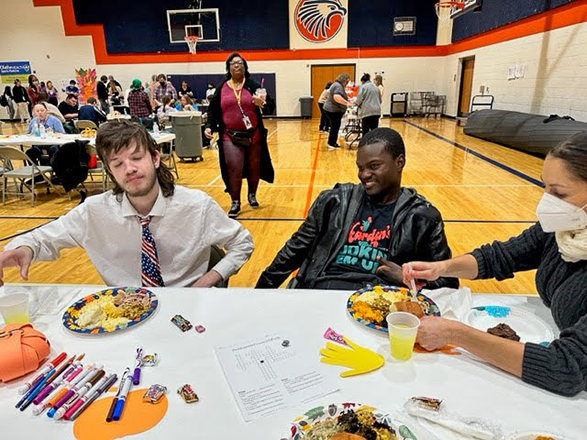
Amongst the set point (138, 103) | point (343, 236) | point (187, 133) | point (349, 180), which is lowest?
point (349, 180)

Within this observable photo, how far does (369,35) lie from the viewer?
593 inches

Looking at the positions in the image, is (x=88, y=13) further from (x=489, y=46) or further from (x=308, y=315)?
(x=308, y=315)

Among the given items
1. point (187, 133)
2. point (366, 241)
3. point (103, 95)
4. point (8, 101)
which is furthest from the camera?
point (8, 101)

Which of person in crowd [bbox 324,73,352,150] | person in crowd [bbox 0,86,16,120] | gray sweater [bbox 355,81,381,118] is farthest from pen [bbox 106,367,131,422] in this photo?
person in crowd [bbox 0,86,16,120]

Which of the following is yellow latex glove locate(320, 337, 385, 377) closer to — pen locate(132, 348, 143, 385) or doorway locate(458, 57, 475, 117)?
pen locate(132, 348, 143, 385)

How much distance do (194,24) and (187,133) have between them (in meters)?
9.11

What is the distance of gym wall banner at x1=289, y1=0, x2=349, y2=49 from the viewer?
48.2 feet

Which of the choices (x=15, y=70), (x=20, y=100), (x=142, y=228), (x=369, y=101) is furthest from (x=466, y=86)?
(x=15, y=70)

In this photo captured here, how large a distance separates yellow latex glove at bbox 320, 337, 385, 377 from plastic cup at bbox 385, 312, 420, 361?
1.8 inches

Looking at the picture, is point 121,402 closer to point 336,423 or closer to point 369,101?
point 336,423

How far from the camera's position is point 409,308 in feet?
3.78

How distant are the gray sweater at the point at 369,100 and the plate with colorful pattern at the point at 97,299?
304 inches

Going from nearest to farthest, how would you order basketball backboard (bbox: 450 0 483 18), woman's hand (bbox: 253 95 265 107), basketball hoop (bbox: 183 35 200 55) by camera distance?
1. woman's hand (bbox: 253 95 265 107)
2. basketball backboard (bbox: 450 0 483 18)
3. basketball hoop (bbox: 183 35 200 55)

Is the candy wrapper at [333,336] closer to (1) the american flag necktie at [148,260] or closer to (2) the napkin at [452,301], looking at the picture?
(2) the napkin at [452,301]
